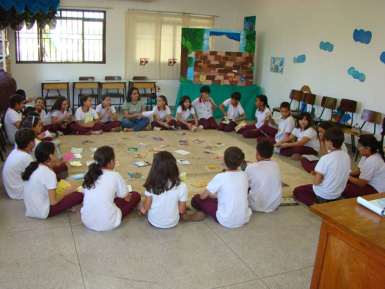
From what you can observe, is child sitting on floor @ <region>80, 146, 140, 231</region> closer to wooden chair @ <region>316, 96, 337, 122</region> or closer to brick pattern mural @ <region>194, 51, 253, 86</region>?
wooden chair @ <region>316, 96, 337, 122</region>

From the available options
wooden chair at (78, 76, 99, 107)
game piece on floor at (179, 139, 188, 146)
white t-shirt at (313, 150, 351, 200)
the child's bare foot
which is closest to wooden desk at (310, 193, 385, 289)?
the child's bare foot

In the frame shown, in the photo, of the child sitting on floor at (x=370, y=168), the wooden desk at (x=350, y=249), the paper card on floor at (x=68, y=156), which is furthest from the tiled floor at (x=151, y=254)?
the paper card on floor at (x=68, y=156)

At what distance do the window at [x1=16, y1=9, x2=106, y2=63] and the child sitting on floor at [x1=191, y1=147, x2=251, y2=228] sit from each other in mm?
7749

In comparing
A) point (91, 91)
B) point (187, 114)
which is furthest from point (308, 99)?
point (91, 91)

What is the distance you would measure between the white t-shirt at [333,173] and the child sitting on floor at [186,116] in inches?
152

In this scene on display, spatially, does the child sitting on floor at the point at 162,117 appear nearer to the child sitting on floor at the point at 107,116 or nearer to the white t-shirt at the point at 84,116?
the child sitting on floor at the point at 107,116

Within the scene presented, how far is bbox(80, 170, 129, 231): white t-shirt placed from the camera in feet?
11.3

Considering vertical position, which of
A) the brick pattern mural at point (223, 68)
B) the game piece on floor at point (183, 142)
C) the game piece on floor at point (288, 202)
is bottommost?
the game piece on floor at point (288, 202)

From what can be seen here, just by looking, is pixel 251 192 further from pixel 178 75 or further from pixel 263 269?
pixel 178 75

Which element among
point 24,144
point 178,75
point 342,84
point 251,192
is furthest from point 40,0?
point 178,75

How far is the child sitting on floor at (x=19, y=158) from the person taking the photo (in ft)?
12.9

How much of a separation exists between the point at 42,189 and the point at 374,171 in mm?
3524

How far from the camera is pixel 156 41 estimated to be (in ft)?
35.2

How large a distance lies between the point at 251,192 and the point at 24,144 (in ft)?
8.00
